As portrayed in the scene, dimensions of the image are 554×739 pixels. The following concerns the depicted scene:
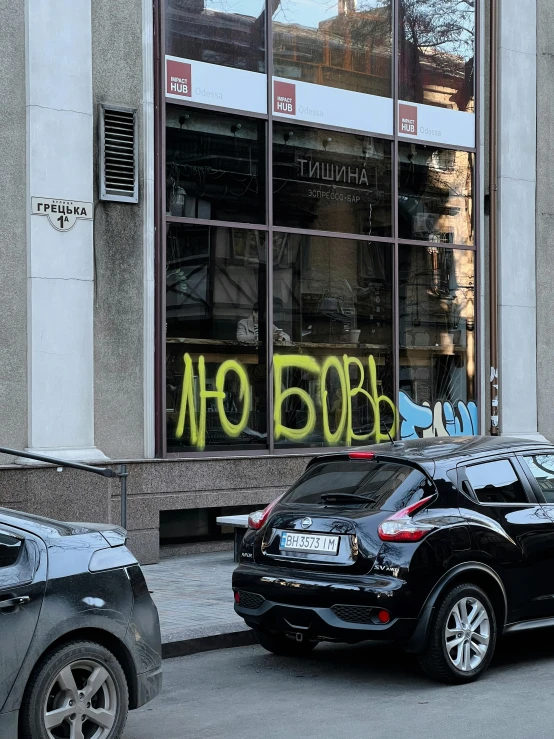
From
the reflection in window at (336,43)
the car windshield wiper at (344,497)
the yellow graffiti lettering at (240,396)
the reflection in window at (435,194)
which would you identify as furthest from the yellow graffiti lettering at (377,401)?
the car windshield wiper at (344,497)

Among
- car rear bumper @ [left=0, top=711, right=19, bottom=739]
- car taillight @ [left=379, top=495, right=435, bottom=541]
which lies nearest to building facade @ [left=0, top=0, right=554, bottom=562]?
car taillight @ [left=379, top=495, right=435, bottom=541]

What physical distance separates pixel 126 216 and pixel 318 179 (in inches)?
113

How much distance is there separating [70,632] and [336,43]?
1037cm

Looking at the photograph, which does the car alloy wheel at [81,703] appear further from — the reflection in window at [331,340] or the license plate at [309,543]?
the reflection in window at [331,340]

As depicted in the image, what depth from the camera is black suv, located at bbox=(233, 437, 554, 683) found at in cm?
672

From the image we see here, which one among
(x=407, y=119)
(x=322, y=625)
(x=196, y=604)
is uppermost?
(x=407, y=119)

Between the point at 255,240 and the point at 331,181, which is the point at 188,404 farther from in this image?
the point at 331,181

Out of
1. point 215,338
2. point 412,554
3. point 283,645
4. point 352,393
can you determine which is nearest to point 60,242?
point 215,338

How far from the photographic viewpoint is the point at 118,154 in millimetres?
11938

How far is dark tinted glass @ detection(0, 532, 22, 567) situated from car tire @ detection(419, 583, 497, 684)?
8.86ft

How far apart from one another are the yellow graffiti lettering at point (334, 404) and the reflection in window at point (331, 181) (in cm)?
171

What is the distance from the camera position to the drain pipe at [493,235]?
15328mm

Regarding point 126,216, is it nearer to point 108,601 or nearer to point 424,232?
point 424,232

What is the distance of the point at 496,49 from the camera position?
1549 centimetres
